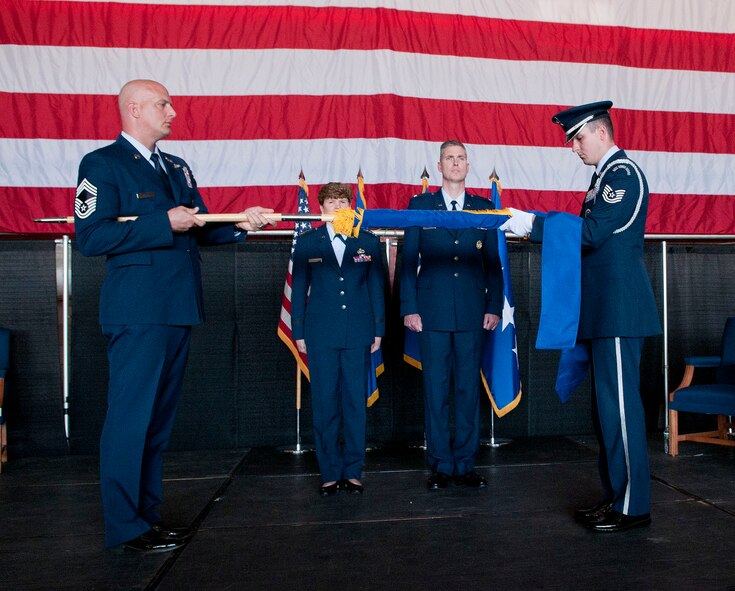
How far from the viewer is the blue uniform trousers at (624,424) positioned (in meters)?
2.75

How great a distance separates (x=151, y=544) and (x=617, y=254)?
6.94 feet

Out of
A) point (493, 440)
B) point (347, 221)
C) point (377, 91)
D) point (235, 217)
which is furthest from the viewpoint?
point (377, 91)

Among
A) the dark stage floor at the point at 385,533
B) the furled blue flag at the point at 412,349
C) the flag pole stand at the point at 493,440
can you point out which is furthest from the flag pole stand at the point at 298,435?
the flag pole stand at the point at 493,440

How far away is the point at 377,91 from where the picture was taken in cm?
504

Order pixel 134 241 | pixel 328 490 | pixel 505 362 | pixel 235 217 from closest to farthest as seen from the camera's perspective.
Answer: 1. pixel 134 241
2. pixel 235 217
3. pixel 328 490
4. pixel 505 362

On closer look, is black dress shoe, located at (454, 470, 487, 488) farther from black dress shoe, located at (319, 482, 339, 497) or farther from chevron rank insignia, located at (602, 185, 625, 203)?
chevron rank insignia, located at (602, 185, 625, 203)

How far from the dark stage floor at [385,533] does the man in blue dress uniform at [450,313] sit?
258mm

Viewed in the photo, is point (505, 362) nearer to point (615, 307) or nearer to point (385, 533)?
point (615, 307)

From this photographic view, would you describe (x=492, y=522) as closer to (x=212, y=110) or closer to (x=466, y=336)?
(x=466, y=336)

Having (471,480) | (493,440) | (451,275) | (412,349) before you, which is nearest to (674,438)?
(493,440)

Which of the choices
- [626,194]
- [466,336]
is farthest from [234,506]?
[626,194]

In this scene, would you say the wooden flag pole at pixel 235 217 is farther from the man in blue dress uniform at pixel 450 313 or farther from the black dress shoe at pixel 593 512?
the black dress shoe at pixel 593 512

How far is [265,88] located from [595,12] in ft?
8.46

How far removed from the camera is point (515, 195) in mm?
5109
